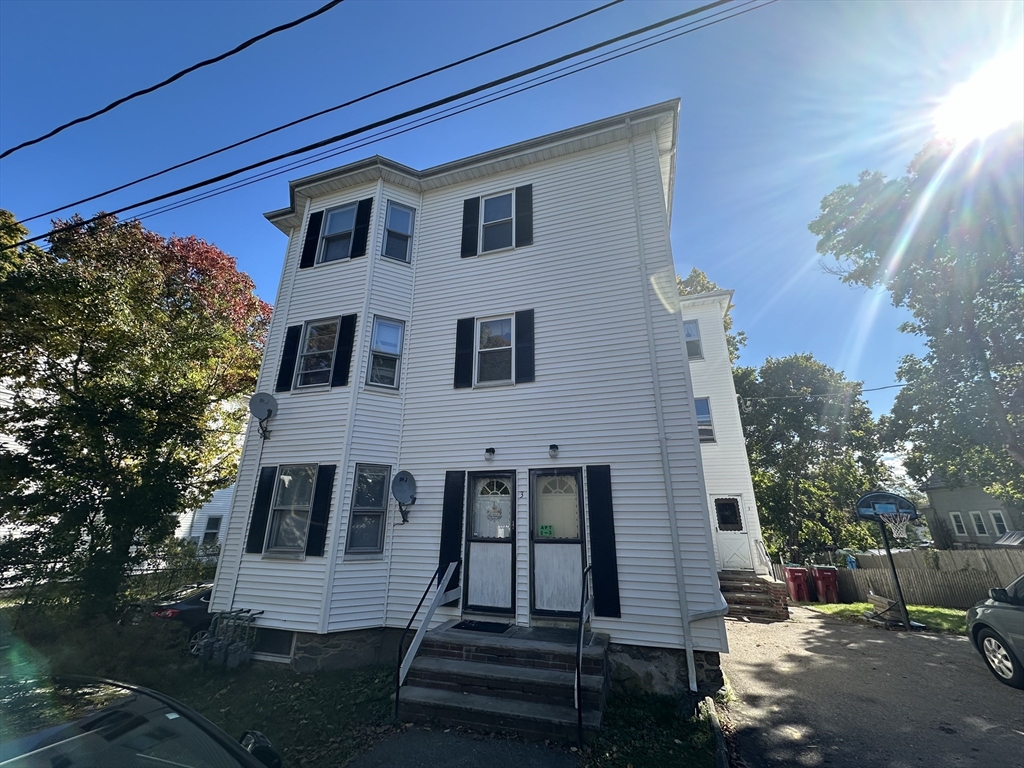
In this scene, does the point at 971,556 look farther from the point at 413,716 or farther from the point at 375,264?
the point at 375,264

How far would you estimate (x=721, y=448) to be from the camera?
1500 centimetres

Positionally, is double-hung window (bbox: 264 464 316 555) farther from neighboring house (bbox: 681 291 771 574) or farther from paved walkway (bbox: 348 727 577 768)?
neighboring house (bbox: 681 291 771 574)

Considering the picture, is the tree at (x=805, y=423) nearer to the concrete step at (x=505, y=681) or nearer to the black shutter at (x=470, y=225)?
the black shutter at (x=470, y=225)

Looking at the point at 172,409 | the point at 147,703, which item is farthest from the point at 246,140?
the point at 172,409

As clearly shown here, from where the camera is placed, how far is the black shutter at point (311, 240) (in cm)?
1007

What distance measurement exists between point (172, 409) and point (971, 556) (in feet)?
78.2

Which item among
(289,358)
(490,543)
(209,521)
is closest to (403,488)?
(490,543)

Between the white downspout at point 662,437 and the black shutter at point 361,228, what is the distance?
6098 mm

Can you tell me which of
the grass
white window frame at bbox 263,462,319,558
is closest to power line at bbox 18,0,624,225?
white window frame at bbox 263,462,319,558

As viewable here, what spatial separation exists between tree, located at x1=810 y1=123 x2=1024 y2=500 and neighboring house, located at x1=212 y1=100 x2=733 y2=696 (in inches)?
428

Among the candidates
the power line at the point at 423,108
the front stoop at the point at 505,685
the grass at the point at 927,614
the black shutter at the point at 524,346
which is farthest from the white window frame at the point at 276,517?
the grass at the point at 927,614

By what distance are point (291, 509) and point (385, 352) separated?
3597 mm

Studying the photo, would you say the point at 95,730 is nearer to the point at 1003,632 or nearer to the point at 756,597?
the point at 1003,632

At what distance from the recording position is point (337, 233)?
398 inches
